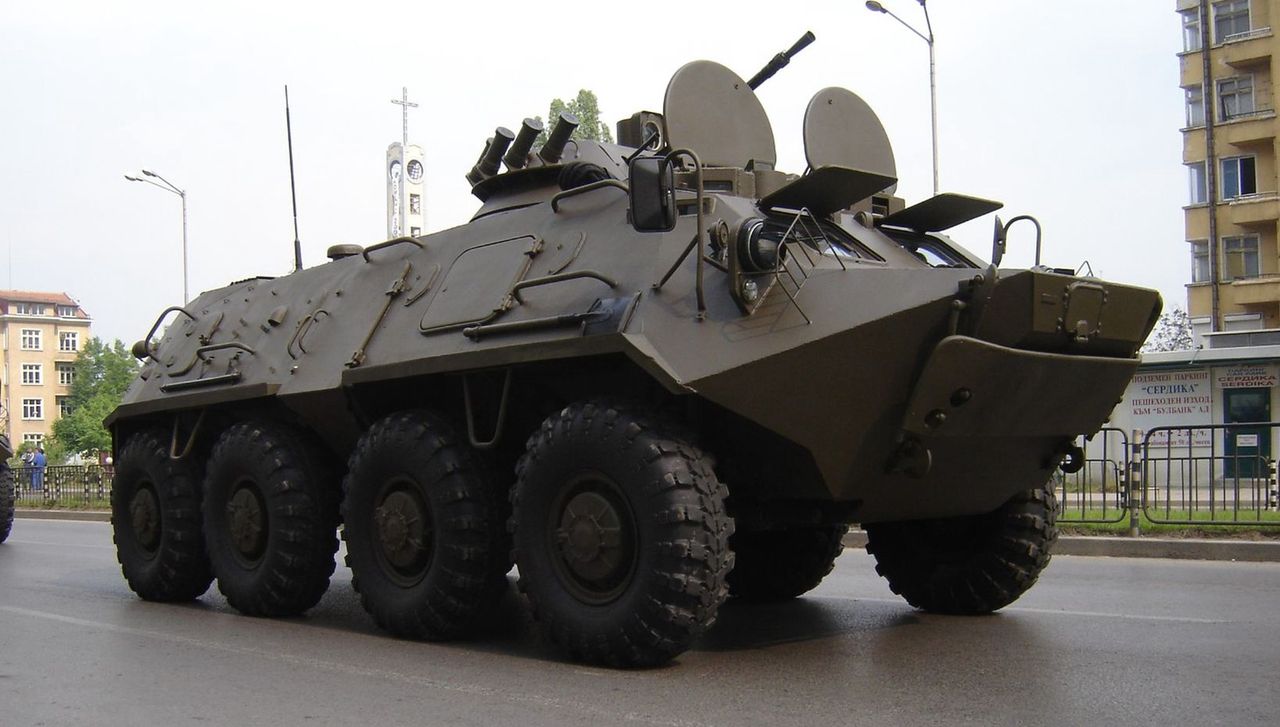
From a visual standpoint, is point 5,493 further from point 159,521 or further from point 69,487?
point 69,487

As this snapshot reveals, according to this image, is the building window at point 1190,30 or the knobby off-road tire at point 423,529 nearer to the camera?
the knobby off-road tire at point 423,529

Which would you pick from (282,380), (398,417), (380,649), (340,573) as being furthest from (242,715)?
(340,573)

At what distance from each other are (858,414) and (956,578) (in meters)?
2.07

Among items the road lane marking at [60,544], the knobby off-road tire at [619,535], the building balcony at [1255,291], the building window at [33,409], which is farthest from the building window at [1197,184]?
the building window at [33,409]

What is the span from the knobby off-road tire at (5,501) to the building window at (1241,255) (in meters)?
28.9

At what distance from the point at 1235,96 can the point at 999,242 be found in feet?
107

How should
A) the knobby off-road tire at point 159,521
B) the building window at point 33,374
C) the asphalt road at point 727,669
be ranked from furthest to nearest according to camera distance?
the building window at point 33,374
the knobby off-road tire at point 159,521
the asphalt road at point 727,669

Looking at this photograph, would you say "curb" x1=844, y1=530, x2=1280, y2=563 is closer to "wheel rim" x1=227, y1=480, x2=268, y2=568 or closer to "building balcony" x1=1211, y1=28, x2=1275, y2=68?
"wheel rim" x1=227, y1=480, x2=268, y2=568

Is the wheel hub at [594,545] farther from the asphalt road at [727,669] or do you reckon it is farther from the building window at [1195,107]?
the building window at [1195,107]

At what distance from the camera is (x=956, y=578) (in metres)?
7.50

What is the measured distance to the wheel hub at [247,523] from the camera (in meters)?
8.12

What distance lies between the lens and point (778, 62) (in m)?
Result: 8.32

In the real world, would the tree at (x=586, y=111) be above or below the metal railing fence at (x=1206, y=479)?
above

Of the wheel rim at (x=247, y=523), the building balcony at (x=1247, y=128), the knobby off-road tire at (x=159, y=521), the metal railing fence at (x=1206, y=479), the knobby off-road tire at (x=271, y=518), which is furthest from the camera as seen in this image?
the building balcony at (x=1247, y=128)
